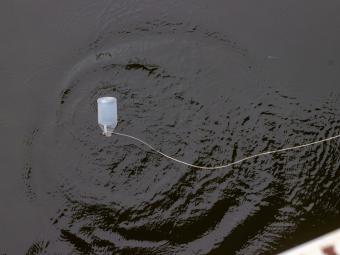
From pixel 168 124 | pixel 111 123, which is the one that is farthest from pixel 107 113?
pixel 168 124

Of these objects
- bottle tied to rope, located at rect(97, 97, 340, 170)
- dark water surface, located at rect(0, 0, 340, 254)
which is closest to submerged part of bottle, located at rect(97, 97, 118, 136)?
bottle tied to rope, located at rect(97, 97, 340, 170)

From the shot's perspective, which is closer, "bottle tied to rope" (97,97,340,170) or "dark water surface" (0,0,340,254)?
"dark water surface" (0,0,340,254)

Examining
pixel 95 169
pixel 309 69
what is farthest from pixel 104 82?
pixel 309 69

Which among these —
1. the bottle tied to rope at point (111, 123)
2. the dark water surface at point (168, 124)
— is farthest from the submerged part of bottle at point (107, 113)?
the dark water surface at point (168, 124)

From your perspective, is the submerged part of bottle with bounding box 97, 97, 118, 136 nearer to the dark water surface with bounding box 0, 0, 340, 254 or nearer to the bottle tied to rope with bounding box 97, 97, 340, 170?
the bottle tied to rope with bounding box 97, 97, 340, 170

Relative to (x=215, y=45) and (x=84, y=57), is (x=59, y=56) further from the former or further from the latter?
(x=215, y=45)

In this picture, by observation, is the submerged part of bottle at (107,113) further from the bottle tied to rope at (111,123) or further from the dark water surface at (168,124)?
the dark water surface at (168,124)
